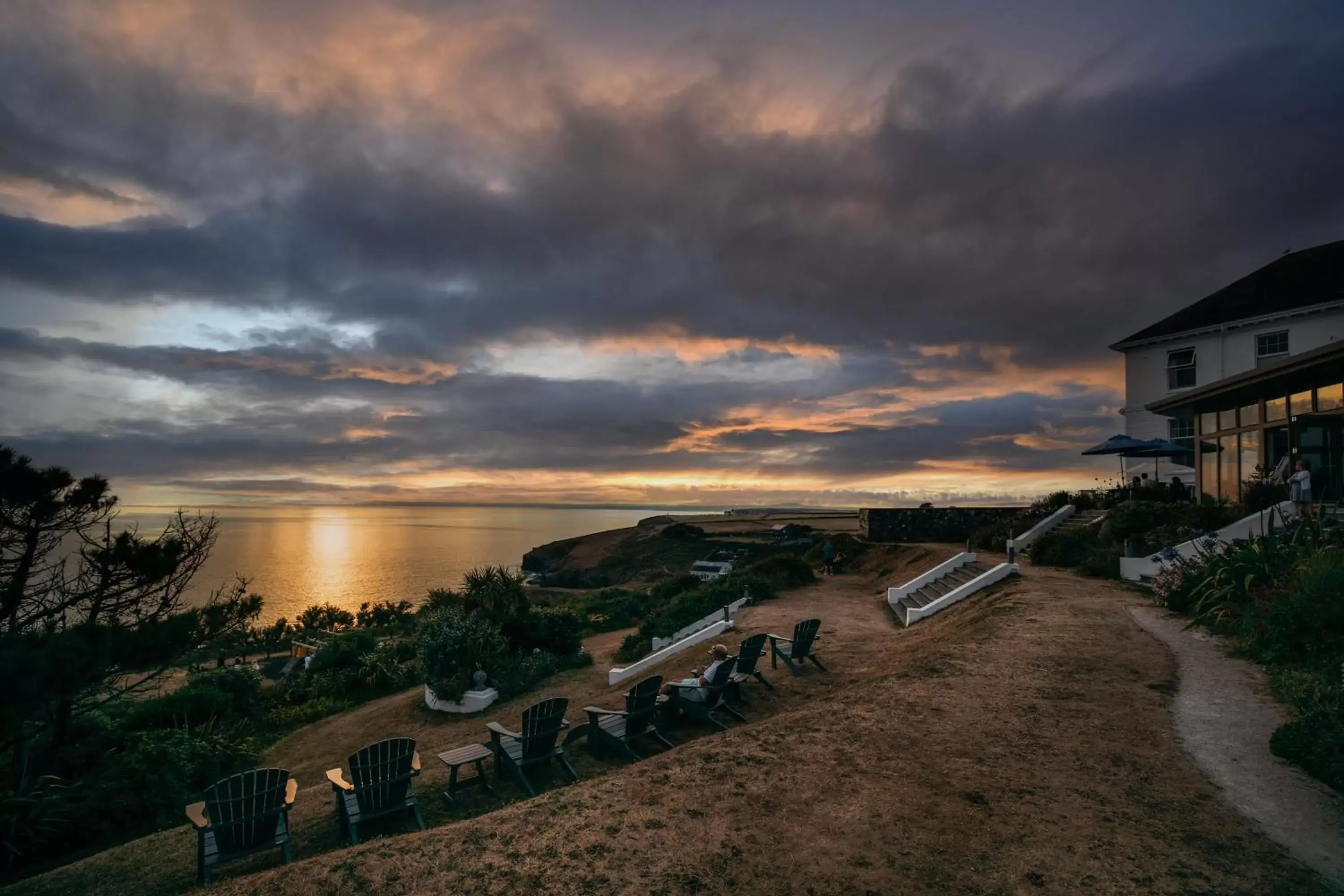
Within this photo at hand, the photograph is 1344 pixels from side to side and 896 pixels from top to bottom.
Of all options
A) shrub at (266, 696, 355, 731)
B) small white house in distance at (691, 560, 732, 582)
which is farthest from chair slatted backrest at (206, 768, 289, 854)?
small white house in distance at (691, 560, 732, 582)

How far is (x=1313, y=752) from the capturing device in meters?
6.11

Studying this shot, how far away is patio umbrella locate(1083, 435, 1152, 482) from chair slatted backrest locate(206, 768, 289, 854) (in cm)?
2623

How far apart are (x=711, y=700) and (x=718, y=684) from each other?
0.25 meters

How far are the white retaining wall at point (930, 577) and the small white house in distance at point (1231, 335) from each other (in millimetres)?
8952

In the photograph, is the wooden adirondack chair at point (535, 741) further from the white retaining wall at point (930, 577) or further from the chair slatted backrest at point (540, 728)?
the white retaining wall at point (930, 577)

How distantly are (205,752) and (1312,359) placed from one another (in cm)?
2291

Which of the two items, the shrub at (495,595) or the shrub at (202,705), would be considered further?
the shrub at (495,595)

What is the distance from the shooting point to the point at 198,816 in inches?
263

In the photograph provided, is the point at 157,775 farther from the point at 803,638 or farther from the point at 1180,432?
the point at 1180,432

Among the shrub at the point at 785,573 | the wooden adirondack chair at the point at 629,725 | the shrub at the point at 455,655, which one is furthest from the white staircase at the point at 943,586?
the shrub at the point at 455,655

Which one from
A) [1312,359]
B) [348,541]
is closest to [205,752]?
[1312,359]

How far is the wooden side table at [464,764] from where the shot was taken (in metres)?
8.12

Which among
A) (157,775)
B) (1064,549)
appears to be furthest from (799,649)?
(1064,549)

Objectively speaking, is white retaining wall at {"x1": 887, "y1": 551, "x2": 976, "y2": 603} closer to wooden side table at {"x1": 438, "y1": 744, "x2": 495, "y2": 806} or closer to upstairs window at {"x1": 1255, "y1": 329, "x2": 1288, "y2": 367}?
wooden side table at {"x1": 438, "y1": 744, "x2": 495, "y2": 806}
